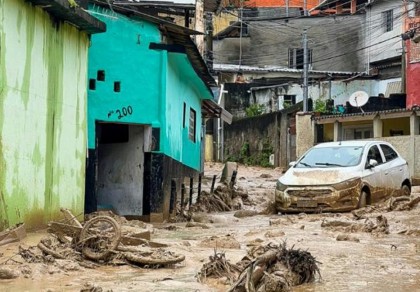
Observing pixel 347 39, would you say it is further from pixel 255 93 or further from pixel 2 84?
pixel 2 84

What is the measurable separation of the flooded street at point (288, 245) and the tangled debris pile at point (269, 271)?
0.12 m

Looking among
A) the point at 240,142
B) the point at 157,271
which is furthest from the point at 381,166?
the point at 240,142

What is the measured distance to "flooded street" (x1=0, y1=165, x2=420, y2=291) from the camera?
6.34 metres

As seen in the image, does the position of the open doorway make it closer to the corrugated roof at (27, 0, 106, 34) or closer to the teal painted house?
the teal painted house

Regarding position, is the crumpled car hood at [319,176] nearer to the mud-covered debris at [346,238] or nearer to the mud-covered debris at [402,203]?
the mud-covered debris at [402,203]

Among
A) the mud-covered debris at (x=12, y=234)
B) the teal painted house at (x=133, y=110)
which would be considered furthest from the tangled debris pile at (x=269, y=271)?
the teal painted house at (x=133, y=110)

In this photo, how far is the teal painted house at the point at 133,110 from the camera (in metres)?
14.1

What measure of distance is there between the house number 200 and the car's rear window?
406 centimetres

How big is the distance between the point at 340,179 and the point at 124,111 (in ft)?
15.6

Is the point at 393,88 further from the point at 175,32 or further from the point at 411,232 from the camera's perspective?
the point at 411,232

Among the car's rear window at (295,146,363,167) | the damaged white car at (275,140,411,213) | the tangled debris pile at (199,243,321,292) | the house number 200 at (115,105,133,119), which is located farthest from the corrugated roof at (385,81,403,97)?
the tangled debris pile at (199,243,321,292)

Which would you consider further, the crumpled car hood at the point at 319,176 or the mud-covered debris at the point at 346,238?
the crumpled car hood at the point at 319,176

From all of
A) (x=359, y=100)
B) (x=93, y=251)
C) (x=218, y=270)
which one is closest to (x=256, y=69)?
(x=359, y=100)

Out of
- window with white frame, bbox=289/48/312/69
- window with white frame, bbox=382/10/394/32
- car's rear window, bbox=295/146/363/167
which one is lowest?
car's rear window, bbox=295/146/363/167
